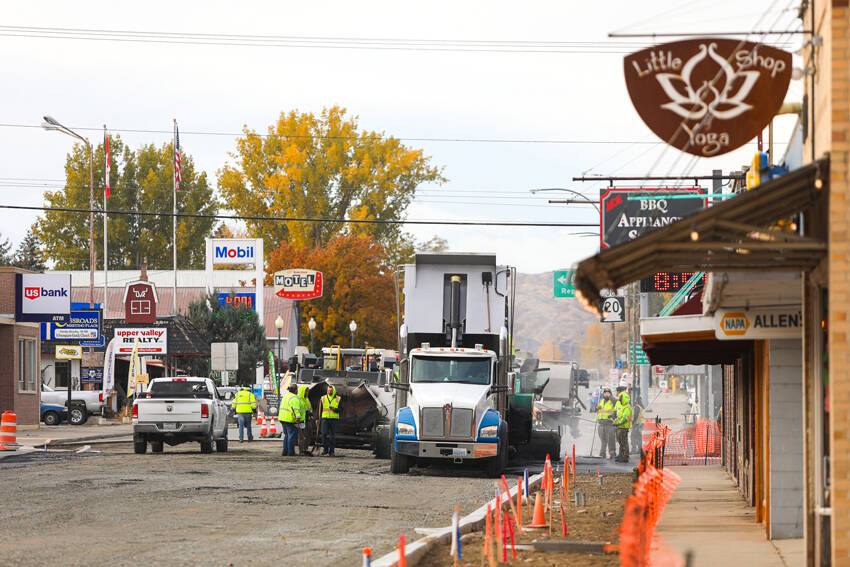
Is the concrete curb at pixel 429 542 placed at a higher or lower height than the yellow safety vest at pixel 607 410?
lower

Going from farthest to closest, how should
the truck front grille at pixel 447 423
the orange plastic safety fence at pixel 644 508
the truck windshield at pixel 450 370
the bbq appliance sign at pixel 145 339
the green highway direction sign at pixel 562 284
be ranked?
the bbq appliance sign at pixel 145 339 → the green highway direction sign at pixel 562 284 → the truck windshield at pixel 450 370 → the truck front grille at pixel 447 423 → the orange plastic safety fence at pixel 644 508

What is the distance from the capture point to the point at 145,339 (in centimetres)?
5288

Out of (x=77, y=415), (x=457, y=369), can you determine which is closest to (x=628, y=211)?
(x=457, y=369)

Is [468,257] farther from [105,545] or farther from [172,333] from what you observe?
[172,333]

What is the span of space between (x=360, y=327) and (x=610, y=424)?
121ft

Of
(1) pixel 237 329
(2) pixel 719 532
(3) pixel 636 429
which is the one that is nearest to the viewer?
(2) pixel 719 532

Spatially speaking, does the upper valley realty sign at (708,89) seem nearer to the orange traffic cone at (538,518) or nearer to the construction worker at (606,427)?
the orange traffic cone at (538,518)

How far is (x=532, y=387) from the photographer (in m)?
39.1

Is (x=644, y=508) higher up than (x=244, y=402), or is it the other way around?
(x=644, y=508)

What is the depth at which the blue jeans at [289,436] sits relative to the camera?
95.7 ft

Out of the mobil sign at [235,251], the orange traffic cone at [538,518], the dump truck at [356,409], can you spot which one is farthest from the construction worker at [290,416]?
the mobil sign at [235,251]

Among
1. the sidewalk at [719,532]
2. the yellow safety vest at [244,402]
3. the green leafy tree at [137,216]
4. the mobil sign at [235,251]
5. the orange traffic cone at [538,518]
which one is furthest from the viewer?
the green leafy tree at [137,216]

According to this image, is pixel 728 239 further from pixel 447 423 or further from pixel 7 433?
pixel 7 433

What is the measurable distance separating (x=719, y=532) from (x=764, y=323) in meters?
3.17
